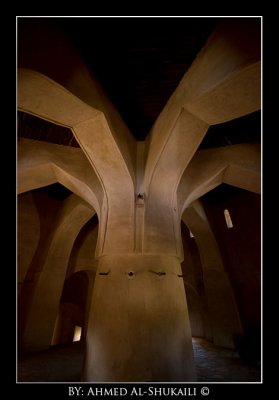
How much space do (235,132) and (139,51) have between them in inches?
135

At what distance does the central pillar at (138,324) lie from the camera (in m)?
4.32

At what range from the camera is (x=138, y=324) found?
14.9 feet

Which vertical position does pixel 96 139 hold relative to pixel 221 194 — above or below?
below

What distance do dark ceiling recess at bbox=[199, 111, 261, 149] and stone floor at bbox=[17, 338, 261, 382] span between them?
20.3 ft

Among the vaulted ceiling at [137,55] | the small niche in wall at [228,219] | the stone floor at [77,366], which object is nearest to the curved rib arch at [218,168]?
the vaulted ceiling at [137,55]

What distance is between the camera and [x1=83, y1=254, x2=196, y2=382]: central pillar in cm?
432

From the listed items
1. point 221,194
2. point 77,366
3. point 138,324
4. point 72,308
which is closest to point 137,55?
point 138,324

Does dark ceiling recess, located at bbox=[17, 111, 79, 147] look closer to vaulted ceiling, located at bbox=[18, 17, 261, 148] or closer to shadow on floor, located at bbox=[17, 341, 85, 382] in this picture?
→ vaulted ceiling, located at bbox=[18, 17, 261, 148]

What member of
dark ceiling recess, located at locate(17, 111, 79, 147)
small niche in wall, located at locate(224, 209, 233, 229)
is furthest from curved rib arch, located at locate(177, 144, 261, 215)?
small niche in wall, located at locate(224, 209, 233, 229)

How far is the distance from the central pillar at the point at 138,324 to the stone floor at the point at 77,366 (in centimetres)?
226

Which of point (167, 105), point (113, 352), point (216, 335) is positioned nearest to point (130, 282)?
point (113, 352)

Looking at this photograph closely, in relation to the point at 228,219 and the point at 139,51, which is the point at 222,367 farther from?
the point at 139,51
